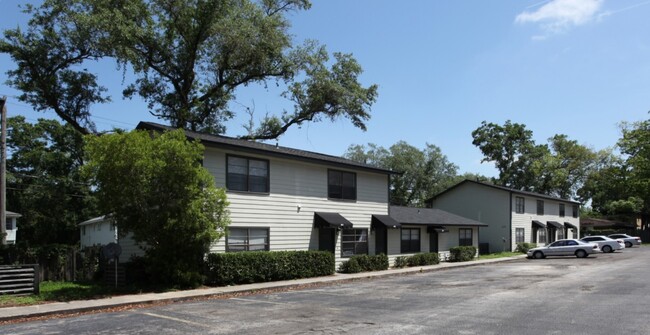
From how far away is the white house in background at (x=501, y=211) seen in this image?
46.1m

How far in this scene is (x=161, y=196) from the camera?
16969 millimetres

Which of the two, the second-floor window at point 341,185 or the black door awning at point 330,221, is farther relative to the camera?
the second-floor window at point 341,185

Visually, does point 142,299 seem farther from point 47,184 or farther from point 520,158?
point 520,158

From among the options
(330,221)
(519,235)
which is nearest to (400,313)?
(330,221)

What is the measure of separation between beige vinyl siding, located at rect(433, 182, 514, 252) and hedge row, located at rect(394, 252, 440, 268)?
16.5 meters

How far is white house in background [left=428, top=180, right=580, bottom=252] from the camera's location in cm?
4609

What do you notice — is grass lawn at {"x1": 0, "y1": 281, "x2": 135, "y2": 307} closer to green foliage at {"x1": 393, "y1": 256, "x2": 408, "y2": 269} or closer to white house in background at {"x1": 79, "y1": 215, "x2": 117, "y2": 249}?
white house in background at {"x1": 79, "y1": 215, "x2": 117, "y2": 249}

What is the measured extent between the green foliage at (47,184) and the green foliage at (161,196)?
93.2 feet

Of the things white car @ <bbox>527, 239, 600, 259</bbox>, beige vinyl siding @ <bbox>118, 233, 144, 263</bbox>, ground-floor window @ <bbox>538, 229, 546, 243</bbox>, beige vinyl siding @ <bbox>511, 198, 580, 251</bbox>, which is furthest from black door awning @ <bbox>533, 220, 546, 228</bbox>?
beige vinyl siding @ <bbox>118, 233, 144, 263</bbox>

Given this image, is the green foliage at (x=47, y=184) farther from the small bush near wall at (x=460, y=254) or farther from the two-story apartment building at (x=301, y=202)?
the small bush near wall at (x=460, y=254)

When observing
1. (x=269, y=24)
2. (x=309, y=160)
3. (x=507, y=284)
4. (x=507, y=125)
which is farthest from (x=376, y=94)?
(x=507, y=125)

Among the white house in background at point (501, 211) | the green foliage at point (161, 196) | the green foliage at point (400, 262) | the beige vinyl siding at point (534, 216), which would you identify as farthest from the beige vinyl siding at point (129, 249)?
the beige vinyl siding at point (534, 216)

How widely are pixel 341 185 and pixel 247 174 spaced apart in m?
6.20

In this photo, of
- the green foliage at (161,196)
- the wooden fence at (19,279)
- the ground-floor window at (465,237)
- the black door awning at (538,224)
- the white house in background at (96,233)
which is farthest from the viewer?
the black door awning at (538,224)
